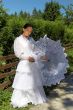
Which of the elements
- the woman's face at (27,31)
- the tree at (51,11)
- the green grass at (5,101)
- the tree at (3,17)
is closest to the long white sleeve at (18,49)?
the woman's face at (27,31)

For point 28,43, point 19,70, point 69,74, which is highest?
point 28,43

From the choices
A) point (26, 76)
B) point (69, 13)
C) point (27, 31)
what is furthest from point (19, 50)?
point (69, 13)

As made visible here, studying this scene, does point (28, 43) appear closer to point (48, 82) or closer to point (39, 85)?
point (39, 85)

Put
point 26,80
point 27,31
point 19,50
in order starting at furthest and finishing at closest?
point 26,80 < point 27,31 < point 19,50

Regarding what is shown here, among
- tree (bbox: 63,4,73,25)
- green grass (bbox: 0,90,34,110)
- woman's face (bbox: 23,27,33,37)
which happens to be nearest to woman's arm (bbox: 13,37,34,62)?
woman's face (bbox: 23,27,33,37)

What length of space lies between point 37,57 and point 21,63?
393 mm

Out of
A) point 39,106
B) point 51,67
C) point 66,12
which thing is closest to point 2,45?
point 51,67

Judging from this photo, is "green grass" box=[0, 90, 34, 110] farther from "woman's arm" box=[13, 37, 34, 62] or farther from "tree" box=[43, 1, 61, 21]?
"tree" box=[43, 1, 61, 21]

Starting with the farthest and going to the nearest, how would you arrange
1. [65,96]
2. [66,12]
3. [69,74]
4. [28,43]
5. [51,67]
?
[66,12] → [69,74] → [51,67] → [65,96] → [28,43]

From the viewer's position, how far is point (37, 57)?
9.15 m

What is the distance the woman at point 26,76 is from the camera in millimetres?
8984

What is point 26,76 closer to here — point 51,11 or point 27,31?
point 27,31

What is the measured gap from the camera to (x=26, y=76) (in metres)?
9.26

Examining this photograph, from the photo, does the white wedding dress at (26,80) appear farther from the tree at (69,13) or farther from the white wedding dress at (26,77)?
the tree at (69,13)
